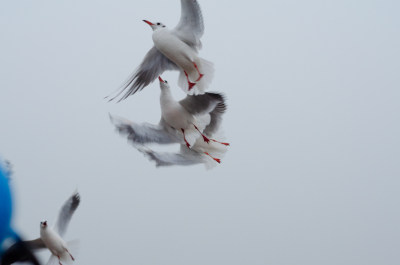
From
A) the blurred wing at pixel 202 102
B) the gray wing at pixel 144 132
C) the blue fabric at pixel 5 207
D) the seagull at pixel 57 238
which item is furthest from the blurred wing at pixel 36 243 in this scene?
the blurred wing at pixel 202 102

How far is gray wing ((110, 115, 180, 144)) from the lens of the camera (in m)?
1.08

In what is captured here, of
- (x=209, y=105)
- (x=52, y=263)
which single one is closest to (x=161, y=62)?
(x=209, y=105)

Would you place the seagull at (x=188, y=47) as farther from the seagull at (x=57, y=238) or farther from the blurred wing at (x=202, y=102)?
the seagull at (x=57, y=238)

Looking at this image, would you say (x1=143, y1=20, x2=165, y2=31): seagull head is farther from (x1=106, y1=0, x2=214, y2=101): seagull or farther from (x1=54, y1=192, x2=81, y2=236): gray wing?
(x1=54, y1=192, x2=81, y2=236): gray wing

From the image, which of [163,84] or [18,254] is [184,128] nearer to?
[163,84]

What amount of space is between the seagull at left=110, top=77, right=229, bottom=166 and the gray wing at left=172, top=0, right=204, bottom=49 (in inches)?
3.9

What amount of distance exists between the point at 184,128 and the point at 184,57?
0.46 feet

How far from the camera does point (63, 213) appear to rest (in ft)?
4.44

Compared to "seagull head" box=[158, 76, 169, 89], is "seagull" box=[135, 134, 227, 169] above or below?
below

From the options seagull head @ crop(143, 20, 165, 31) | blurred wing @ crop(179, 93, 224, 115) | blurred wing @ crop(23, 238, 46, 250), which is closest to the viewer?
blurred wing @ crop(179, 93, 224, 115)

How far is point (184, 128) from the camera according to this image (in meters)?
1.10

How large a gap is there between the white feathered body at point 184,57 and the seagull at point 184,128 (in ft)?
0.12

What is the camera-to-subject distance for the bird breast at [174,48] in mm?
1088

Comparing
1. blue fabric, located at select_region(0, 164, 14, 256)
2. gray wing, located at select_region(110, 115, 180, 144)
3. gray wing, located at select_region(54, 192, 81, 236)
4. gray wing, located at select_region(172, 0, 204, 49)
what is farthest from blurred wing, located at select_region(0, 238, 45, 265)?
gray wing, located at select_region(172, 0, 204, 49)
